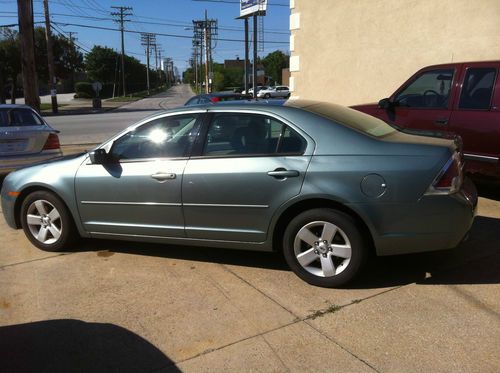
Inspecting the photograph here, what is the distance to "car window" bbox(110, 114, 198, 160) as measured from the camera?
14.5 ft

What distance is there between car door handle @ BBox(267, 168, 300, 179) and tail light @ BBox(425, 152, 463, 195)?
99 cm

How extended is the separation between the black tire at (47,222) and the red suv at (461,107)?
3888 millimetres

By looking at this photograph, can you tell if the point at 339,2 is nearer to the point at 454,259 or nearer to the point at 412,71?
the point at 412,71

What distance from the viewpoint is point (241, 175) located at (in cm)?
407

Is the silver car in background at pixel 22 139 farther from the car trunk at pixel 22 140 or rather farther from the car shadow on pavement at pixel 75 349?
the car shadow on pavement at pixel 75 349

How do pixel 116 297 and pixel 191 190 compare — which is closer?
pixel 116 297

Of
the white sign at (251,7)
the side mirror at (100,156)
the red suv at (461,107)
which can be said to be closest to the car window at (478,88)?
the red suv at (461,107)

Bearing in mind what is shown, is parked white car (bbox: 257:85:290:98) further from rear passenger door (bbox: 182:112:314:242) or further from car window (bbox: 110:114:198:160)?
rear passenger door (bbox: 182:112:314:242)

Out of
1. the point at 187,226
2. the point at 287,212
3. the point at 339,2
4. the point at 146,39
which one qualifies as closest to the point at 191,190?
the point at 187,226

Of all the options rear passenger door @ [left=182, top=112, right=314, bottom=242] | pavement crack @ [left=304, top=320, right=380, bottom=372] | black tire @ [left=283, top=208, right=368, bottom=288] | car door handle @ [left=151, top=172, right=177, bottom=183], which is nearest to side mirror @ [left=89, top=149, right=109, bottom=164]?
car door handle @ [left=151, top=172, right=177, bottom=183]

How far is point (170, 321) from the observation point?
355 cm

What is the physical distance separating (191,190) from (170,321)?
1.17 m

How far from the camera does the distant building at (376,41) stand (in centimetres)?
867

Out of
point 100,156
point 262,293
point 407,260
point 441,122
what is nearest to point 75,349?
point 262,293
